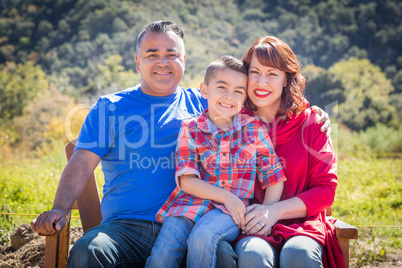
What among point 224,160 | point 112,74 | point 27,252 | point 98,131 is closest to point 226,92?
point 224,160

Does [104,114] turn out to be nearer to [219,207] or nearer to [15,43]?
[219,207]

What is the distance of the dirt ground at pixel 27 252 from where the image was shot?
3260 mm

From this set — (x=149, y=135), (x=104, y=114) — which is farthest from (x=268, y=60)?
(x=104, y=114)

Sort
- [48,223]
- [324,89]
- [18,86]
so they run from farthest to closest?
[324,89]
[18,86]
[48,223]

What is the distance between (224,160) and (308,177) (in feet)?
2.02

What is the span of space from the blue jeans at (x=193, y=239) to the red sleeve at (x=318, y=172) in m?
0.53

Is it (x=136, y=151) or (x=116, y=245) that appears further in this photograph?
(x=136, y=151)

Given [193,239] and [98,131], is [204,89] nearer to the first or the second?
[98,131]

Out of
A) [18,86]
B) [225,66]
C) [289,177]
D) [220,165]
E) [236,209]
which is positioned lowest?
[236,209]

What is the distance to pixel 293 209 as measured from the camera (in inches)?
88.0

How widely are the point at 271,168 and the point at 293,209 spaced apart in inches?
11.5

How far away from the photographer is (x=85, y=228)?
2740mm

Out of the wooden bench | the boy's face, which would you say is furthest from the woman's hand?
the boy's face

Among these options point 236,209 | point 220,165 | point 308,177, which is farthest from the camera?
point 308,177
